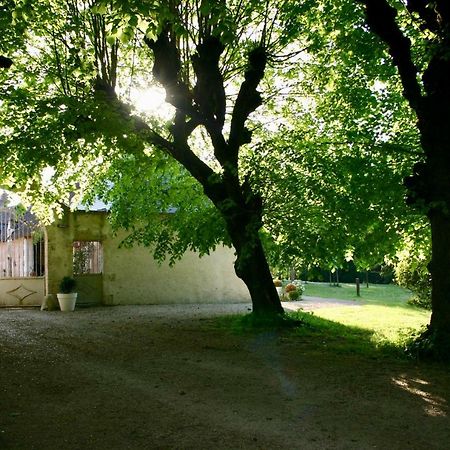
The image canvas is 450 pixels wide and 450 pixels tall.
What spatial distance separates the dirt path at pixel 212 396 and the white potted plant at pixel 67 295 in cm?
689

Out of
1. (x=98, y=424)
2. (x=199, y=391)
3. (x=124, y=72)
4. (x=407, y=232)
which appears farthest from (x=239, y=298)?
(x=98, y=424)

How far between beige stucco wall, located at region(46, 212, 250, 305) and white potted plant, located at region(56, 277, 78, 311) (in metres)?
0.91

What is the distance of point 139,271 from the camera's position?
20281 mm

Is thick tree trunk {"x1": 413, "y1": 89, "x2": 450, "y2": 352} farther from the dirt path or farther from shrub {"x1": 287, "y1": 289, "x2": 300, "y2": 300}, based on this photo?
shrub {"x1": 287, "y1": 289, "x2": 300, "y2": 300}

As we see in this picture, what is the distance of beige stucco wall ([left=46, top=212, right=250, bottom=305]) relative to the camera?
18656 mm

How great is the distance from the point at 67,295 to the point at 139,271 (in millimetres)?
3419

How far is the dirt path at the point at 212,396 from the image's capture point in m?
4.60

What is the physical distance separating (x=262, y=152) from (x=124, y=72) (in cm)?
590

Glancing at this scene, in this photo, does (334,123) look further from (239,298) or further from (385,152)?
(239,298)

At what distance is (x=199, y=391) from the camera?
6.35 meters

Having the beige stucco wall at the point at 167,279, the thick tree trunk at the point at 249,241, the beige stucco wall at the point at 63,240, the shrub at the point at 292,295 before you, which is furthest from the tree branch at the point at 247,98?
the shrub at the point at 292,295

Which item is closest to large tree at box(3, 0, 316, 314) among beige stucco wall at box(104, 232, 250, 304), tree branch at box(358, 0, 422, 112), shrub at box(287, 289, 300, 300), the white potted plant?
tree branch at box(358, 0, 422, 112)

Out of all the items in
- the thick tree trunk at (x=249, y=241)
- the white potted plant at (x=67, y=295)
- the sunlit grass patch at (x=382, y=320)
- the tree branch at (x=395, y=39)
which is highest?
the tree branch at (x=395, y=39)

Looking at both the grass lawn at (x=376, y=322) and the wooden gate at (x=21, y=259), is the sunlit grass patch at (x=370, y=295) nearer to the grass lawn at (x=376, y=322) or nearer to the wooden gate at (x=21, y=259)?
the grass lawn at (x=376, y=322)
